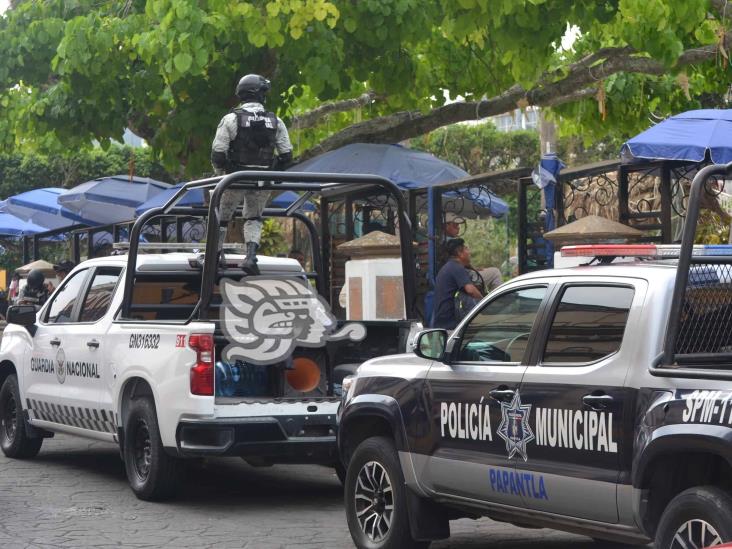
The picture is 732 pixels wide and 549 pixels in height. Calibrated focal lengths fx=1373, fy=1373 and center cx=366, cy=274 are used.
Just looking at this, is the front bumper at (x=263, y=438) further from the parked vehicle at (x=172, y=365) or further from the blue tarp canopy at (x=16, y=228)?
the blue tarp canopy at (x=16, y=228)

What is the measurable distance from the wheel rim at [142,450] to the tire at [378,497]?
7.67 ft

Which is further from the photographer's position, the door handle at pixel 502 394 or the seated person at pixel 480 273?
the seated person at pixel 480 273

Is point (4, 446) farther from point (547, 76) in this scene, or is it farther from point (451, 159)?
point (451, 159)

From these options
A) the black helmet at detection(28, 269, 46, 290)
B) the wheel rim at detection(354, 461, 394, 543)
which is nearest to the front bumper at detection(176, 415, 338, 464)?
the wheel rim at detection(354, 461, 394, 543)

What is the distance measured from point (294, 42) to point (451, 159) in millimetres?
33684

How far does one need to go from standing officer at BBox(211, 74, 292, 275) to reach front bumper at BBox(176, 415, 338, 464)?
2.33m

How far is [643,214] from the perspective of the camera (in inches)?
513

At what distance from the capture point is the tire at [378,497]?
730cm

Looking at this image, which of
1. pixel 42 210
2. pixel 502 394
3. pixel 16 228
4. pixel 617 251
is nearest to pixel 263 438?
pixel 502 394

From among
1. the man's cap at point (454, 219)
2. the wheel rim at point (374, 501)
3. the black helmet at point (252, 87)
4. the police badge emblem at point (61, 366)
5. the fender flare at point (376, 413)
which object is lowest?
the wheel rim at point (374, 501)

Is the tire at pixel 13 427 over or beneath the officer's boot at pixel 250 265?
beneath

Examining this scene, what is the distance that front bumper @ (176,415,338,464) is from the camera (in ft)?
29.4

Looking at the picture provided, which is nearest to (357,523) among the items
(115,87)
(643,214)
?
(643,214)

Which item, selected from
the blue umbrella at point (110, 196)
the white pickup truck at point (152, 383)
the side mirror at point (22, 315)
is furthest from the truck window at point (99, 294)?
the blue umbrella at point (110, 196)
